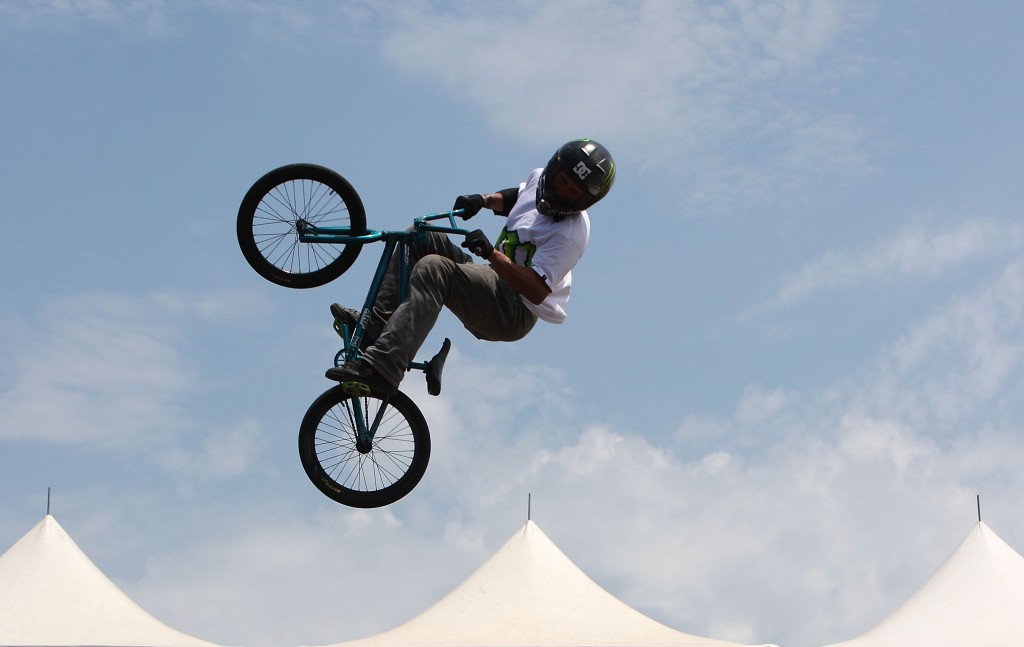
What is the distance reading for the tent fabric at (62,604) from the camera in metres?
20.6

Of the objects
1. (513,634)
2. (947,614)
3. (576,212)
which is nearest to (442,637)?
(513,634)

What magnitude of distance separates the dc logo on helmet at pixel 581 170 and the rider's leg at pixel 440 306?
0.92 metres

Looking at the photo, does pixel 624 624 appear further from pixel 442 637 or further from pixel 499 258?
pixel 499 258

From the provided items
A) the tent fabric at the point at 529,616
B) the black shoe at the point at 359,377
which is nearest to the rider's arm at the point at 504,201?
the black shoe at the point at 359,377

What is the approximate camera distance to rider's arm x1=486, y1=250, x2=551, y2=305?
28.6 feet

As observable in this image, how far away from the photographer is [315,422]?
31.0 ft

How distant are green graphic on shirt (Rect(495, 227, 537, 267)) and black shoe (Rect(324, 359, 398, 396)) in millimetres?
1140

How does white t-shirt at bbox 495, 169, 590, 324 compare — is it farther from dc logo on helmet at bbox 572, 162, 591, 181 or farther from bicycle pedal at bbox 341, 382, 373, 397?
bicycle pedal at bbox 341, 382, 373, 397

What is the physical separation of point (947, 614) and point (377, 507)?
1466 centimetres

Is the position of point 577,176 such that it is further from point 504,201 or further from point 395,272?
point 395,272

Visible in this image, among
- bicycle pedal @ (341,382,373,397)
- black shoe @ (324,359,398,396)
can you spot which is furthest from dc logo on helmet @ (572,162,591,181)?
bicycle pedal @ (341,382,373,397)

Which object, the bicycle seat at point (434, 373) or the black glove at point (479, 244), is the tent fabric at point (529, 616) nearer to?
the bicycle seat at point (434, 373)

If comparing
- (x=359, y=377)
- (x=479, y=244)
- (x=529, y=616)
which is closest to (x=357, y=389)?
(x=359, y=377)

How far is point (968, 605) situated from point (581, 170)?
15.5 meters
